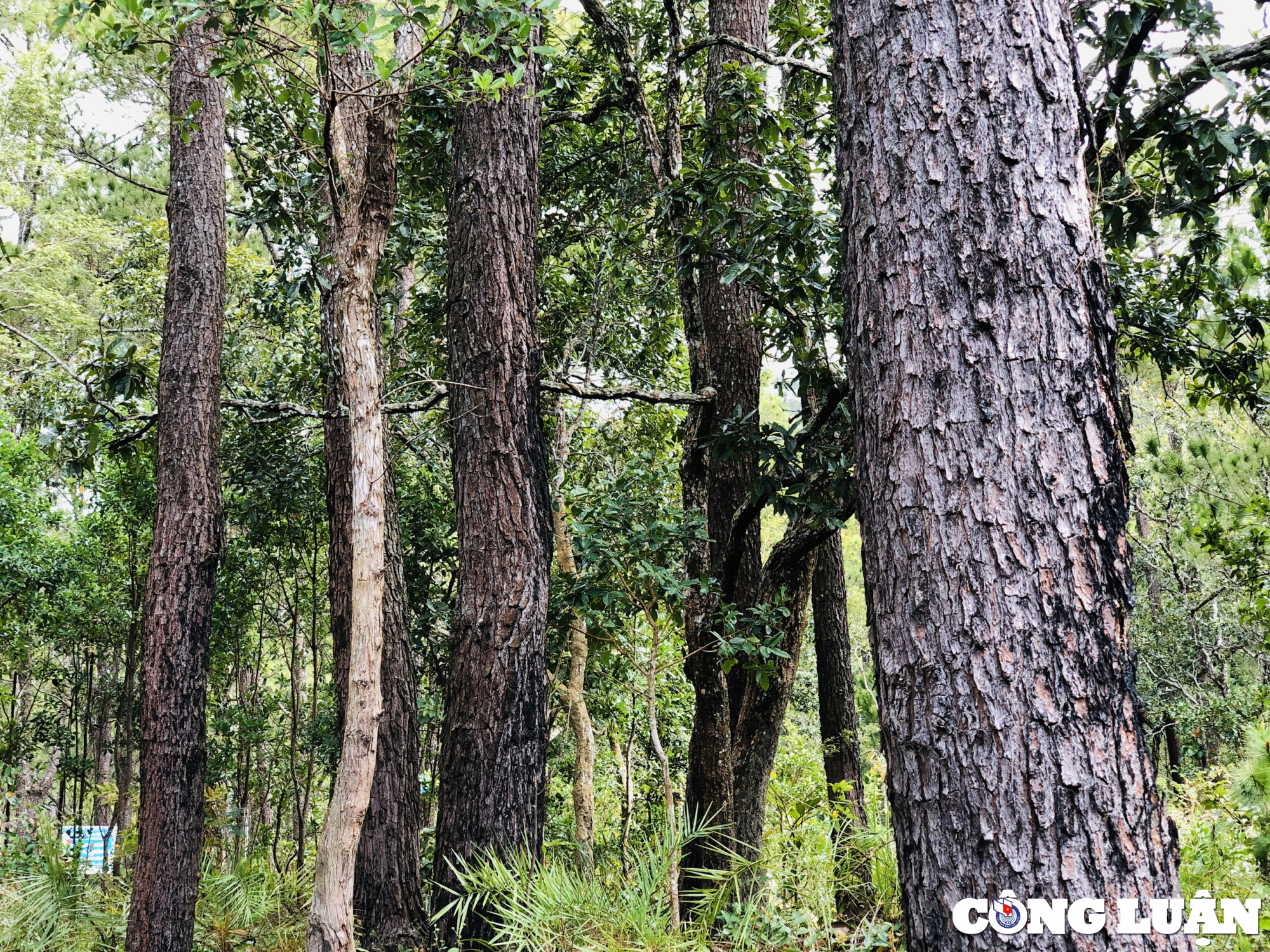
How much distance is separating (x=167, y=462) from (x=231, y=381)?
272 centimetres

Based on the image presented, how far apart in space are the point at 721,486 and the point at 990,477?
3152 mm

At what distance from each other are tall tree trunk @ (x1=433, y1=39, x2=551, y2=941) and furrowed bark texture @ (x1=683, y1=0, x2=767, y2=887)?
3.03 ft

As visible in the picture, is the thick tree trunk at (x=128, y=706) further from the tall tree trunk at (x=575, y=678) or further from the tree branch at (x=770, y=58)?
the tree branch at (x=770, y=58)

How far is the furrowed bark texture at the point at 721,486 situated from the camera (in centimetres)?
423

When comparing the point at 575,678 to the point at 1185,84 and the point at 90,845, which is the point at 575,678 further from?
the point at 1185,84

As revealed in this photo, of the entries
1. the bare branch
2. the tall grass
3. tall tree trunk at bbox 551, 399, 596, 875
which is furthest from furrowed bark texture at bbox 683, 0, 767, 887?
the bare branch

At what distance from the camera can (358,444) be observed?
3.24 metres

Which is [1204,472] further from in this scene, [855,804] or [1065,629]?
[1065,629]

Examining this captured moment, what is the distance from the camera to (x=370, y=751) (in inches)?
122

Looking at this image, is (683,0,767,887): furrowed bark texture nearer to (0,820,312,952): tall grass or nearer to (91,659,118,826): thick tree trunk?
(0,820,312,952): tall grass

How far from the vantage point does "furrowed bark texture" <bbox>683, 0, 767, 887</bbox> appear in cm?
423

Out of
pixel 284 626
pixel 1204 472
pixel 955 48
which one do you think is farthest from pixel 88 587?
pixel 1204 472

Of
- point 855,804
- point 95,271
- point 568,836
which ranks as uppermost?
point 95,271

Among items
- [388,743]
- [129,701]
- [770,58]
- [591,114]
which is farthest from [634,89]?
[129,701]
